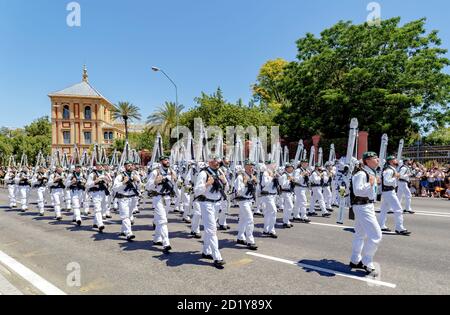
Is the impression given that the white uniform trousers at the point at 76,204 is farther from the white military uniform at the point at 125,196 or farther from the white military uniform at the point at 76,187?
the white military uniform at the point at 125,196

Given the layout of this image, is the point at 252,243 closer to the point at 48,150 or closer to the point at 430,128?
the point at 430,128

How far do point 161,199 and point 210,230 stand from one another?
6.69ft

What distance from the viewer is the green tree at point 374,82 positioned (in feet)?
79.1

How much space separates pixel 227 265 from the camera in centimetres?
654

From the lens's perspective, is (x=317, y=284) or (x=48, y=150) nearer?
(x=317, y=284)

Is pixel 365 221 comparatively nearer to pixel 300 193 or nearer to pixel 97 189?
pixel 300 193

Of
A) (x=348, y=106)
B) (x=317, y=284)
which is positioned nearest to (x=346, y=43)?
(x=348, y=106)

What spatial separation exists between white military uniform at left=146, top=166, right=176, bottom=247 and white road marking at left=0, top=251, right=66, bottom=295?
A: 2548 mm

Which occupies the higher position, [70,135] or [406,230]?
[70,135]

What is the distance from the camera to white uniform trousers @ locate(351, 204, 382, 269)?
19.2ft

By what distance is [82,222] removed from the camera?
38.6 ft

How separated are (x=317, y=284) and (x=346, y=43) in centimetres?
2560

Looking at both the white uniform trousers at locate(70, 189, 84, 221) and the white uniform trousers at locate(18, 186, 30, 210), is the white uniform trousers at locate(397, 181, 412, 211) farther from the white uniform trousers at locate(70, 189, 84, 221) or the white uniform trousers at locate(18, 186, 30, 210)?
the white uniform trousers at locate(18, 186, 30, 210)

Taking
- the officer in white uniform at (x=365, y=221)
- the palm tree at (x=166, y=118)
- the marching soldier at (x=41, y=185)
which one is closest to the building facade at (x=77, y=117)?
the palm tree at (x=166, y=118)
